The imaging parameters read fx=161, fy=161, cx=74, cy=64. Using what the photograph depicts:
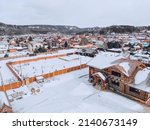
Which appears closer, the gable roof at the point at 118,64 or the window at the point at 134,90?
the window at the point at 134,90

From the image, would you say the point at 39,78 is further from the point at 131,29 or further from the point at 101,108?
the point at 131,29

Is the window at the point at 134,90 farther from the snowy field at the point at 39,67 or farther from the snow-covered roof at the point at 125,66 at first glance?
the snowy field at the point at 39,67

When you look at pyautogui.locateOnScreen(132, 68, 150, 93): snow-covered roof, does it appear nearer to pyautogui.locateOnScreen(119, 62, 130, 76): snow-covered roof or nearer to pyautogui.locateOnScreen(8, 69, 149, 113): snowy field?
pyautogui.locateOnScreen(119, 62, 130, 76): snow-covered roof

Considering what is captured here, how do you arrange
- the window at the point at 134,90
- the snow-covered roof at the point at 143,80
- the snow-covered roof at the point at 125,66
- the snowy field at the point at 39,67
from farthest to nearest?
the snowy field at the point at 39,67
the snow-covered roof at the point at 125,66
the window at the point at 134,90
the snow-covered roof at the point at 143,80

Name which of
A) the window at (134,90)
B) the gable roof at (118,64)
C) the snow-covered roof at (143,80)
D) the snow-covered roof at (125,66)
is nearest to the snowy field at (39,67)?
the gable roof at (118,64)

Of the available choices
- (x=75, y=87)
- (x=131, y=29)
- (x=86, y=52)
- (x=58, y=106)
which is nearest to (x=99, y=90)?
(x=75, y=87)

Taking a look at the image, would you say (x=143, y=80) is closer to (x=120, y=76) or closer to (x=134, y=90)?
(x=134, y=90)
